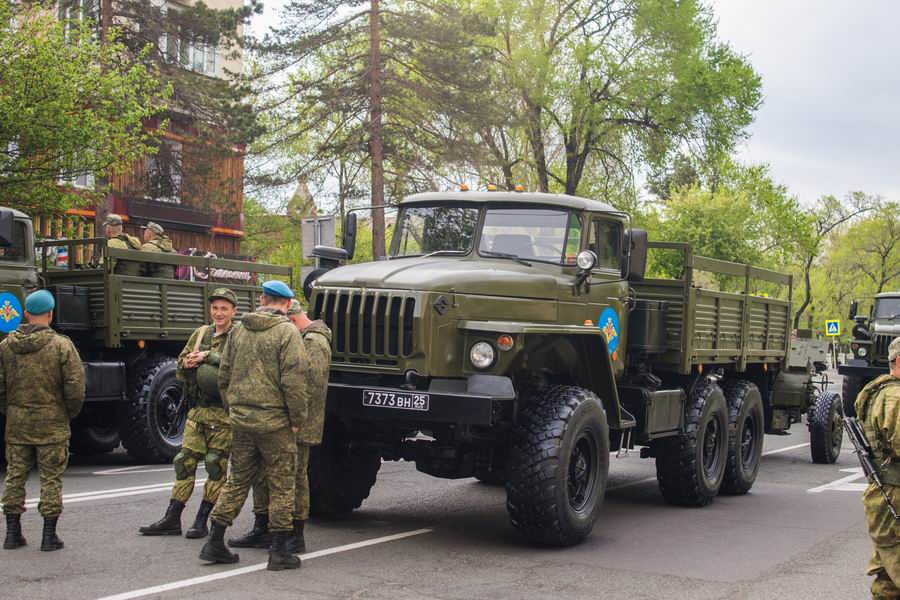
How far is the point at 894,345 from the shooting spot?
606 centimetres

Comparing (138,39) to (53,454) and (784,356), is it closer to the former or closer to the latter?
(784,356)

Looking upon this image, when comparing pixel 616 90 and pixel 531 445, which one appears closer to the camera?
pixel 531 445

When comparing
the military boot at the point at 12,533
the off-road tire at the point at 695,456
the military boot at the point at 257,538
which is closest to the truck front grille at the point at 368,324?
the military boot at the point at 257,538

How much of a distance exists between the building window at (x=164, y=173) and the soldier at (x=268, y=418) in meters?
20.2

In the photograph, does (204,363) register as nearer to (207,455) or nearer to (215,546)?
(207,455)

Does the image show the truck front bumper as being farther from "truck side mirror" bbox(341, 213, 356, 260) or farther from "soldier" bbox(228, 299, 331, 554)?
"truck side mirror" bbox(341, 213, 356, 260)

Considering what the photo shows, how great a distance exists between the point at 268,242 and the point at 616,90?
1363 cm

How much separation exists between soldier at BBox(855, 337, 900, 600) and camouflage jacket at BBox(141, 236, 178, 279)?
9262 millimetres

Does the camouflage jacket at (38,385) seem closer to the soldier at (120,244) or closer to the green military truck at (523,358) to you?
the green military truck at (523,358)

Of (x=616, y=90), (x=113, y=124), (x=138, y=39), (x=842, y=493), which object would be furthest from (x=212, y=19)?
(x=842, y=493)

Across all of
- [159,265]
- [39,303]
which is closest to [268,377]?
[39,303]

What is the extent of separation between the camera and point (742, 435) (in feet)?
39.7

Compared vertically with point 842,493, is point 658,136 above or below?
above

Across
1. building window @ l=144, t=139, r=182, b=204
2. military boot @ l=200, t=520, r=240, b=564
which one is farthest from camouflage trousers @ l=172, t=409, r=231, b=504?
building window @ l=144, t=139, r=182, b=204
